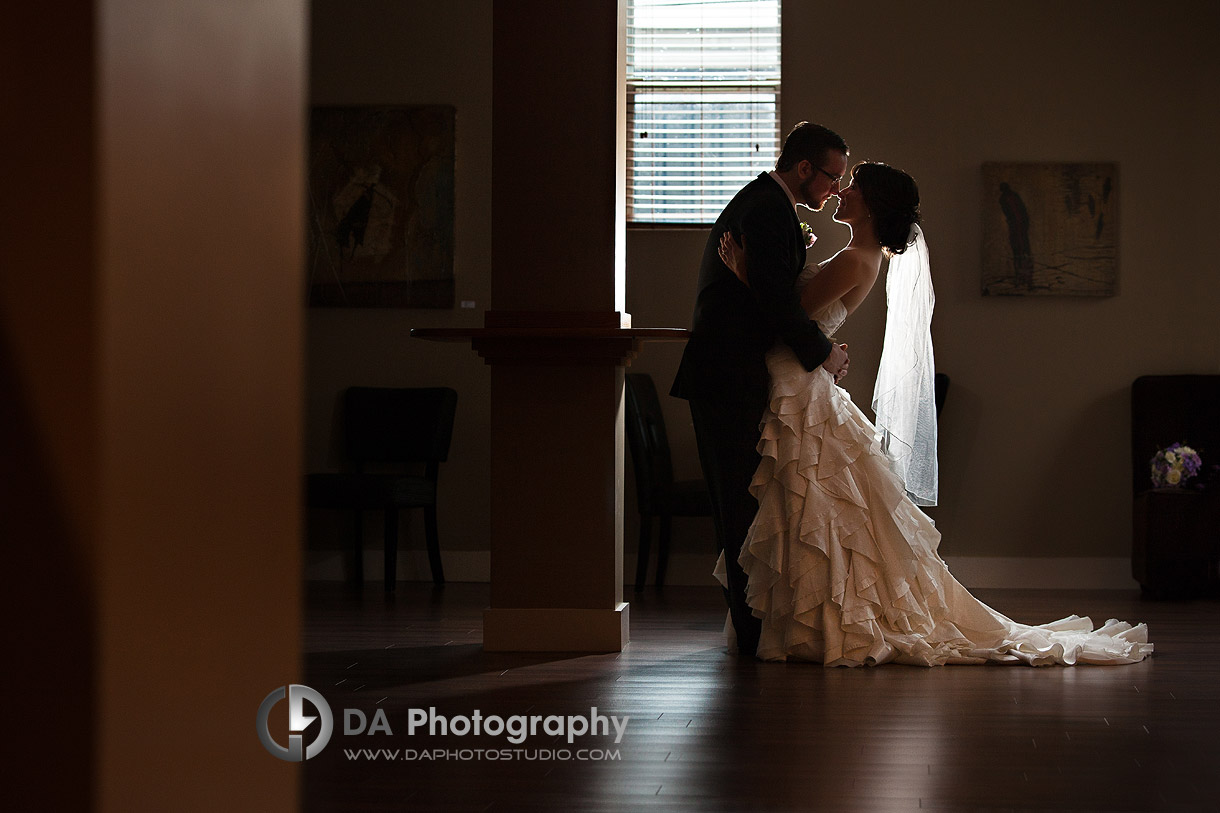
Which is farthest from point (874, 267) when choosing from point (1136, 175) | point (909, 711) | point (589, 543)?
point (1136, 175)

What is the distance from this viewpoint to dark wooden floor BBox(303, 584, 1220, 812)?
7.09 ft

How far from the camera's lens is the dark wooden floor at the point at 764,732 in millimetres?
2162

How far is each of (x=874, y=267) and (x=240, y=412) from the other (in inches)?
132

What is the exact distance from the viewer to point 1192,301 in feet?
20.4

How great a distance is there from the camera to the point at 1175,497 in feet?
18.6

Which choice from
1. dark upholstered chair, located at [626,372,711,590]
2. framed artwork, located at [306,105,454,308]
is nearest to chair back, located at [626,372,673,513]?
dark upholstered chair, located at [626,372,711,590]

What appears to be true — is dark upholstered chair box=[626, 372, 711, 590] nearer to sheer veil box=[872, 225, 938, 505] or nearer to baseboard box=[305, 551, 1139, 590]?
baseboard box=[305, 551, 1139, 590]

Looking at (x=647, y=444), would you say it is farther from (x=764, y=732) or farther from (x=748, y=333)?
(x=764, y=732)

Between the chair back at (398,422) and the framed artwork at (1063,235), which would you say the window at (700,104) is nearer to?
the framed artwork at (1063,235)

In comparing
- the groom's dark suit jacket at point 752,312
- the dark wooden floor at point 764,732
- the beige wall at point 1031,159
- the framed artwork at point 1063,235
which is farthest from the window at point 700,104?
the dark wooden floor at point 764,732

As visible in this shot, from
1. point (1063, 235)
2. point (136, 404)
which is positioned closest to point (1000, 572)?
point (1063, 235)

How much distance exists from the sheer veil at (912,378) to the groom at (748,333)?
33 cm

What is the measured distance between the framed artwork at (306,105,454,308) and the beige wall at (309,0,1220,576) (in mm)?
1602

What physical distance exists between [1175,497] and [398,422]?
12.5ft
